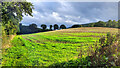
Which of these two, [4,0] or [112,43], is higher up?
[4,0]

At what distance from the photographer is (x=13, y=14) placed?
11.0 metres

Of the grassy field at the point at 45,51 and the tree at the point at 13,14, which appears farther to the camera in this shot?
the tree at the point at 13,14

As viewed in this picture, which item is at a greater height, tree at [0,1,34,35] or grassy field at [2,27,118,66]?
tree at [0,1,34,35]

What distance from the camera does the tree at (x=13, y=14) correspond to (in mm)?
9664

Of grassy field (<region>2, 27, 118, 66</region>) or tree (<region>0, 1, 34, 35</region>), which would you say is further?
tree (<region>0, 1, 34, 35</region>)

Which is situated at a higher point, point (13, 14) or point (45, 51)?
point (13, 14)

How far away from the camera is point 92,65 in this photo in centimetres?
323

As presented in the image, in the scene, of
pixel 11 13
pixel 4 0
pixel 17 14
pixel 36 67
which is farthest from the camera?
pixel 17 14

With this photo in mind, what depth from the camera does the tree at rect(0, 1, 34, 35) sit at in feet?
31.7

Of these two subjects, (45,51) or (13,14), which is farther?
(13,14)

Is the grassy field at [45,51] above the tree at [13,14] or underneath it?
underneath

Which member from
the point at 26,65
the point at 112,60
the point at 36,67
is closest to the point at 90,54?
the point at 112,60

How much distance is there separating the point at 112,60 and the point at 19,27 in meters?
13.9

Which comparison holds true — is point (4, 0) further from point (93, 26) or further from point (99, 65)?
point (93, 26)
